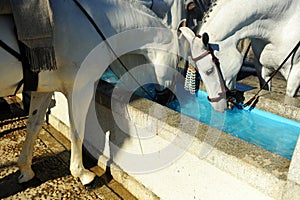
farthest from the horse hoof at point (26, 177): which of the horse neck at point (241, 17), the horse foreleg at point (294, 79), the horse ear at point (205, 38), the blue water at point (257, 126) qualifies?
the horse foreleg at point (294, 79)

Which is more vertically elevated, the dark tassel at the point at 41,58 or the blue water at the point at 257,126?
the dark tassel at the point at 41,58

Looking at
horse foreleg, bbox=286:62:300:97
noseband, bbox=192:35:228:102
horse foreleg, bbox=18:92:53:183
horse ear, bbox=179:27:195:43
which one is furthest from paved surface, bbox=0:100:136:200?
horse foreleg, bbox=286:62:300:97

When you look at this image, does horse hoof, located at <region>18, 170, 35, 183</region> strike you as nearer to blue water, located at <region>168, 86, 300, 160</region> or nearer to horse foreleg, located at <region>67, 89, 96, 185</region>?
horse foreleg, located at <region>67, 89, 96, 185</region>

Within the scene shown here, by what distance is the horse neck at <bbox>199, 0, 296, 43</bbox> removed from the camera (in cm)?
311

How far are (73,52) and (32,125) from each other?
107 cm

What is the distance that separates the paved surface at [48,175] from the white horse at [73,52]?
130mm

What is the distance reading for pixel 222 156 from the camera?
1.97 meters

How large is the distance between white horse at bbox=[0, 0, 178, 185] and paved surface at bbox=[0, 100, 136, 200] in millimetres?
130

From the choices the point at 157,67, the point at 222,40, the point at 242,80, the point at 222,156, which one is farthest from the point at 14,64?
the point at 242,80

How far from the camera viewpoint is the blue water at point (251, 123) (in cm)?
357

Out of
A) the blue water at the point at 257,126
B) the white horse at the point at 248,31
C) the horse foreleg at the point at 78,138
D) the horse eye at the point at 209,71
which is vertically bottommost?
the blue water at the point at 257,126

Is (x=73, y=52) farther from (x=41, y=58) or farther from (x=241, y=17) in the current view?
(x=241, y=17)

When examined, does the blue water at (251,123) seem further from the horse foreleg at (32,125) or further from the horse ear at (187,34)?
the horse foreleg at (32,125)

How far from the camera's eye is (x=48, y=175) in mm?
3195
